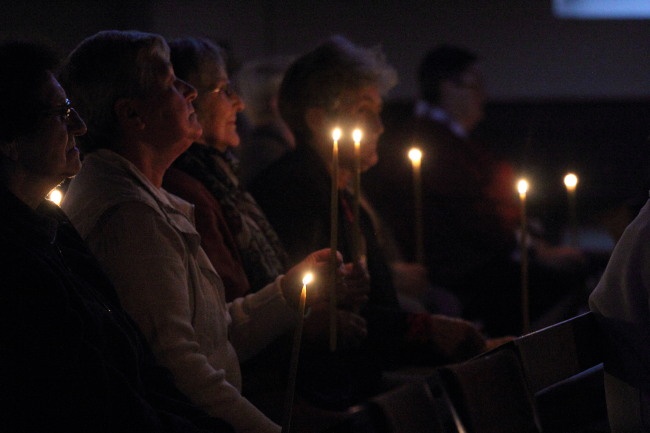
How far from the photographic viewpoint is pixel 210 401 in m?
1.84

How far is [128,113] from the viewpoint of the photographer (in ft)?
6.92

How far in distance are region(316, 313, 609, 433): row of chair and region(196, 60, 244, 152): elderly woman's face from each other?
104cm

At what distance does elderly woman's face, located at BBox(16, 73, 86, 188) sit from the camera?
1.64m

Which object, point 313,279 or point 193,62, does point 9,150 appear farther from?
point 193,62

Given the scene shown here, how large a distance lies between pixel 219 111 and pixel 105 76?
1.97 ft

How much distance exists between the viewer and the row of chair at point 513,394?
1350mm

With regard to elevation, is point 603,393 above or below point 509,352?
below

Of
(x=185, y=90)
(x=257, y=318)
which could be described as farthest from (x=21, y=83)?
(x=257, y=318)

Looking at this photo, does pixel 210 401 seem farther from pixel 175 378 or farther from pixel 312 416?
pixel 312 416

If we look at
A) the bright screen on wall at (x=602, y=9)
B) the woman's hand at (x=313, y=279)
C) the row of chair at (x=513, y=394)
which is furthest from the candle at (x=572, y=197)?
the bright screen on wall at (x=602, y=9)

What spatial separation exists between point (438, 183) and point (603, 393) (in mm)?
2495

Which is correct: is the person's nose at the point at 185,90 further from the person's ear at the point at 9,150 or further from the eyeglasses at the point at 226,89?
the person's ear at the point at 9,150

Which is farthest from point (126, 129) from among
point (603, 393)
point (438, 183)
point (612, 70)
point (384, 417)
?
point (612, 70)

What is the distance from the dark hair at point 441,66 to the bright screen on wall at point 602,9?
107 inches
